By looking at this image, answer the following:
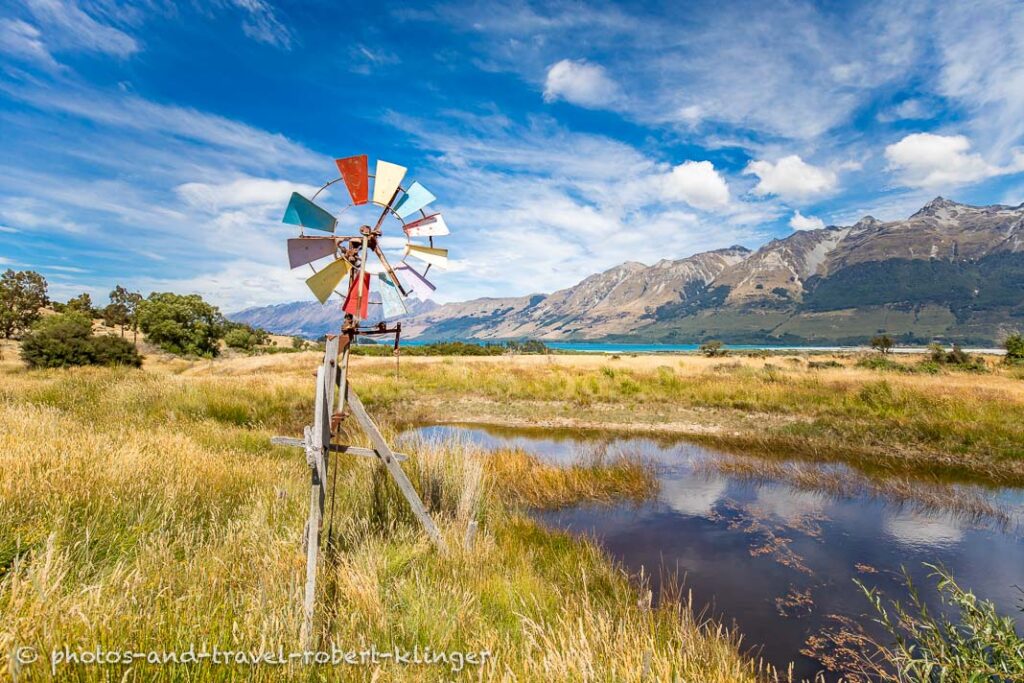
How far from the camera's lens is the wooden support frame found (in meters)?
3.79

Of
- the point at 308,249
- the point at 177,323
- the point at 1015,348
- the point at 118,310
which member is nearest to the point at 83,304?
the point at 118,310

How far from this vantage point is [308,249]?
15.5 feet

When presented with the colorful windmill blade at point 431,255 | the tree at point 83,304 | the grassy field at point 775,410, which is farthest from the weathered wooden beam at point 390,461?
the tree at point 83,304

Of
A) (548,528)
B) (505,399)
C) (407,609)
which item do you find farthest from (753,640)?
(505,399)

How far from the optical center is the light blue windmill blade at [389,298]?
16.2 ft

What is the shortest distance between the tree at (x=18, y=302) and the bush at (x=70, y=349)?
3911 cm

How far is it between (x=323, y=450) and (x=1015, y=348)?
55421mm

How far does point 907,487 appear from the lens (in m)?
11.1

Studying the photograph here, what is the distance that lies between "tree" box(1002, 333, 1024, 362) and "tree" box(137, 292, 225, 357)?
284ft

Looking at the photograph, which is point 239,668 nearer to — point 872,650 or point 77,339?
point 872,650

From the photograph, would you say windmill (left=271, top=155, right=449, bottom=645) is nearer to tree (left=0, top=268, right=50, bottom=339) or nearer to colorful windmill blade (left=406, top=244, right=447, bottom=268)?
colorful windmill blade (left=406, top=244, right=447, bottom=268)

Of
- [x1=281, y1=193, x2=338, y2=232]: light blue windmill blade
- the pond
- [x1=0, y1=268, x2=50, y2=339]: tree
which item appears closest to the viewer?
[x1=281, y1=193, x2=338, y2=232]: light blue windmill blade

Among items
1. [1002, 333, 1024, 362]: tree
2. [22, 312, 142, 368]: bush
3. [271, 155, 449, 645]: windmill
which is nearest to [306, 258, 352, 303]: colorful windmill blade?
[271, 155, 449, 645]: windmill

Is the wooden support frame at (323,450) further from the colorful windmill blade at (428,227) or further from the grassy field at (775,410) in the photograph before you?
the grassy field at (775,410)
